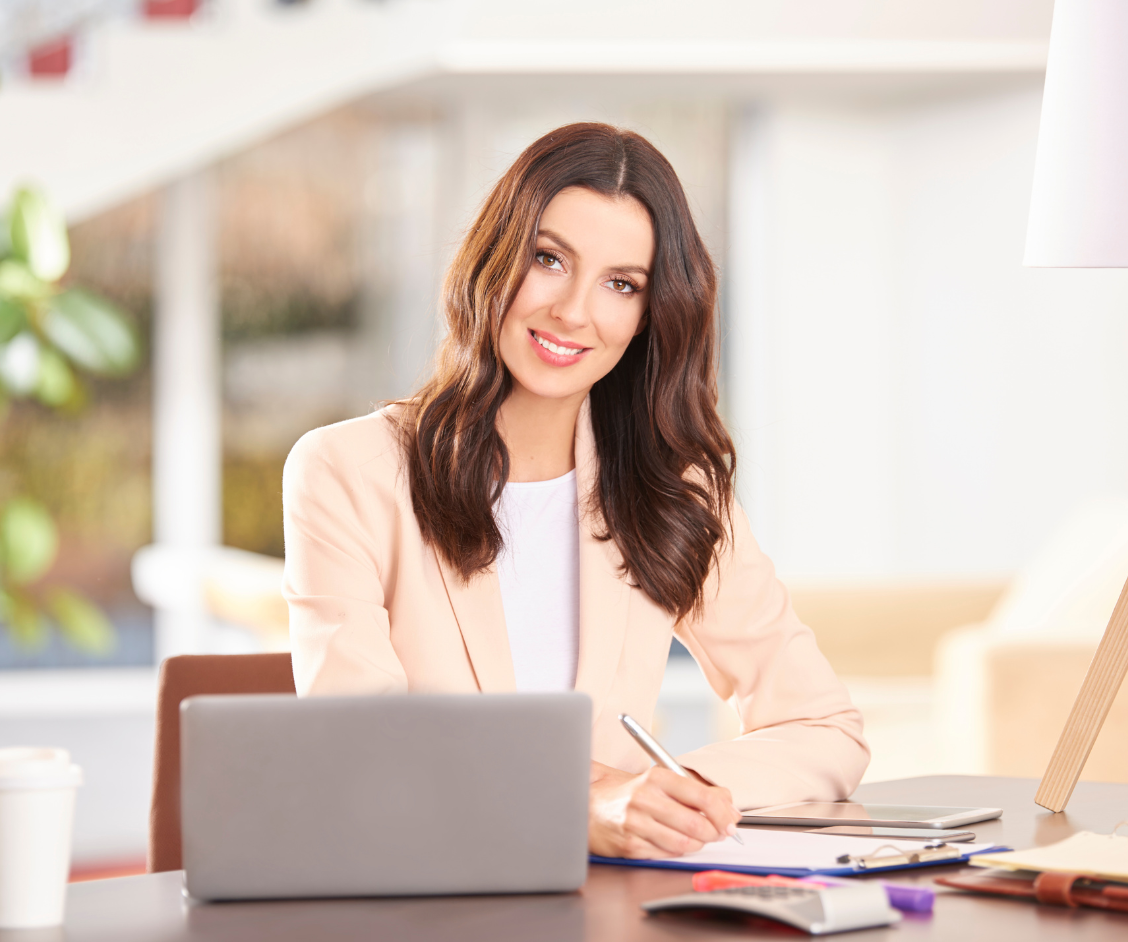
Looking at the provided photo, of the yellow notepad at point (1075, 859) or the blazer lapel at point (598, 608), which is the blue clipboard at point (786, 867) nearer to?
the yellow notepad at point (1075, 859)

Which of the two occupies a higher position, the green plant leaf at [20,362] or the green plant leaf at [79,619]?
the green plant leaf at [20,362]

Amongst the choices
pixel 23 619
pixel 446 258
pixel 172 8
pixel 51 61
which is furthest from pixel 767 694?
pixel 51 61

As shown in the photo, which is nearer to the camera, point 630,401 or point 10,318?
point 630,401

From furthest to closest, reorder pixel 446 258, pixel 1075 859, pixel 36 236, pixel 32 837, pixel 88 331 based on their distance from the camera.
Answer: pixel 446 258 → pixel 88 331 → pixel 36 236 → pixel 1075 859 → pixel 32 837

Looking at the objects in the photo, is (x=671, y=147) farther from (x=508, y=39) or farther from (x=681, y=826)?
(x=681, y=826)

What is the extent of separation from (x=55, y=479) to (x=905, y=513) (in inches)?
136

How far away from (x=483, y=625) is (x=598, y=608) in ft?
0.47

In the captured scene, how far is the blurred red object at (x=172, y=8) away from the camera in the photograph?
18.0 ft

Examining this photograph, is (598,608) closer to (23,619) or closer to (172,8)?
(23,619)

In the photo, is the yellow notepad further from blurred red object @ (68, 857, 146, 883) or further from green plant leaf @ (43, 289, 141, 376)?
green plant leaf @ (43, 289, 141, 376)

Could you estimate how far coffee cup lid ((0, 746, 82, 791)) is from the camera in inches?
35.6

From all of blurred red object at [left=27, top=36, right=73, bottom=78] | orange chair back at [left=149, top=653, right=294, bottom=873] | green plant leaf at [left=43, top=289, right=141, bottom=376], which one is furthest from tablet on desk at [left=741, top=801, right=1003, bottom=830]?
blurred red object at [left=27, top=36, right=73, bottom=78]

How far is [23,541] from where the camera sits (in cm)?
507

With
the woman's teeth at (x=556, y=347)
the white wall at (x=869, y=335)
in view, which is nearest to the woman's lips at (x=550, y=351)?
the woman's teeth at (x=556, y=347)
